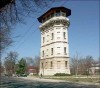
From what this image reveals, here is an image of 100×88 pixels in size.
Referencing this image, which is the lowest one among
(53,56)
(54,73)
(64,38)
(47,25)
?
(54,73)

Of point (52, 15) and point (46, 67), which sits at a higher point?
point (52, 15)

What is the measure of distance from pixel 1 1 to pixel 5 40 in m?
17.1

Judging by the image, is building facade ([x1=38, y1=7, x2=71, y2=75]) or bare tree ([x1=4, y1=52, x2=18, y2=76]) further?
bare tree ([x1=4, y1=52, x2=18, y2=76])

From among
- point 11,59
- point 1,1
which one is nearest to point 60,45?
point 11,59

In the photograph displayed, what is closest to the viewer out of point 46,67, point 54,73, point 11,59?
point 54,73

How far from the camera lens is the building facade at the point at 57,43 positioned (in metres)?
77.1

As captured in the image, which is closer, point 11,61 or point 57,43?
point 57,43

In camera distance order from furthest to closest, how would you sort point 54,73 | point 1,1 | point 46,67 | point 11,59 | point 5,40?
point 11,59, point 46,67, point 54,73, point 5,40, point 1,1

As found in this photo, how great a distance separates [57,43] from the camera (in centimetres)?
7819

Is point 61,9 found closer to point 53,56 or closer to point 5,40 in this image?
point 53,56

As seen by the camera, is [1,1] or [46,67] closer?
[1,1]

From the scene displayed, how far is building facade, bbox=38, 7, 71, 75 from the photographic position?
7712 centimetres

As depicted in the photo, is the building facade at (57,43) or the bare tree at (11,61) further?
the bare tree at (11,61)

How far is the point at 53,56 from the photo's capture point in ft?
255
